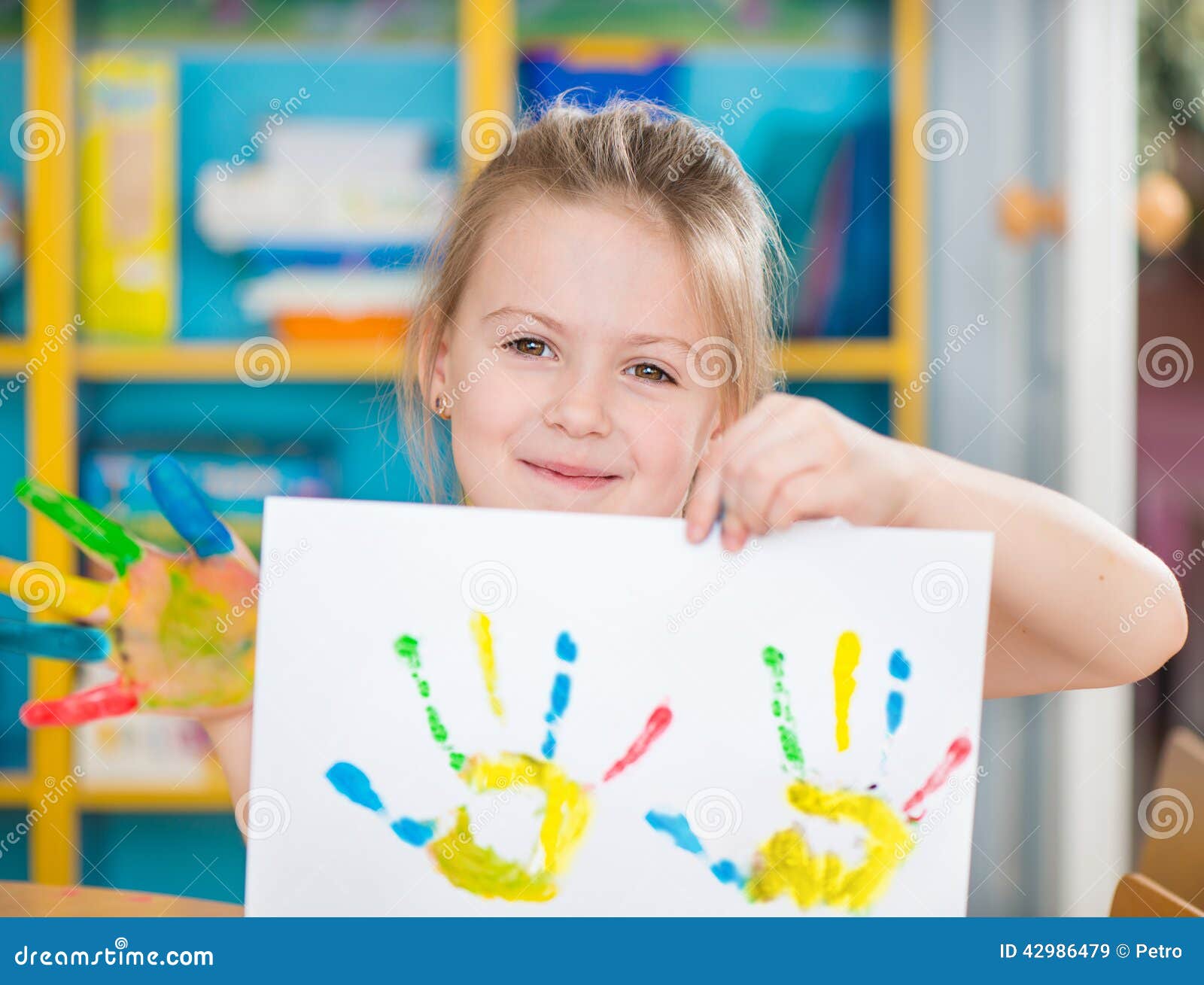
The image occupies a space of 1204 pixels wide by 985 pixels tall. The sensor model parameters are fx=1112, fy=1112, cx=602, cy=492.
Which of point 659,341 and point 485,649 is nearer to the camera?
point 485,649

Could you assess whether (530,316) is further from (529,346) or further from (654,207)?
(654,207)

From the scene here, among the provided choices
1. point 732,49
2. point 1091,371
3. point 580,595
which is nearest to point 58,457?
point 732,49

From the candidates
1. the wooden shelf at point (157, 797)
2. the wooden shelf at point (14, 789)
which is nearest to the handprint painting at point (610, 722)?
the wooden shelf at point (157, 797)

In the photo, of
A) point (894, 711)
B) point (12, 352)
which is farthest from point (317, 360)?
point (894, 711)

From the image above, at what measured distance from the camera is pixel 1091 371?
5.62 ft

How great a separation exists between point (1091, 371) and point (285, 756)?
1480 millimetres

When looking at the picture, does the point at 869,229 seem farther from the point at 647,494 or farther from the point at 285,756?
the point at 285,756

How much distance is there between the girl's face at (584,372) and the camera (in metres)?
0.86

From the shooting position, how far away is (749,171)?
1808 mm

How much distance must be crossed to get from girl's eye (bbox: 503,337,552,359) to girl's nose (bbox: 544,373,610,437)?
0.03 m

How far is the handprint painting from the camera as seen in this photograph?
0.60 meters

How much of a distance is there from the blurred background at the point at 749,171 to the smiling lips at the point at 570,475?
98 cm

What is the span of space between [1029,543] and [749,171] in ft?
4.01

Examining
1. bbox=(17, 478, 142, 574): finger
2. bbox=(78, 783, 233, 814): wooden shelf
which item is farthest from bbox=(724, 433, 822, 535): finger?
bbox=(78, 783, 233, 814): wooden shelf
